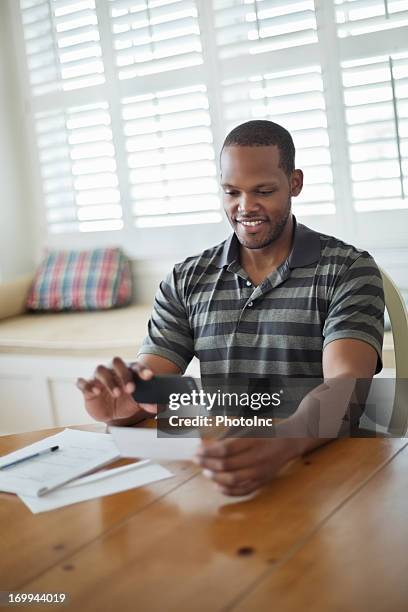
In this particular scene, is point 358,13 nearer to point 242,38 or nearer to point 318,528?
point 242,38

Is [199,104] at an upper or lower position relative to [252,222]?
upper

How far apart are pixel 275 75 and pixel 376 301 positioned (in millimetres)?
1769

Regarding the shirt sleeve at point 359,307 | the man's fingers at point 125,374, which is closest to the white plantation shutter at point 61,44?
the shirt sleeve at point 359,307

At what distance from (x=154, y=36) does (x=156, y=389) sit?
2.50 m

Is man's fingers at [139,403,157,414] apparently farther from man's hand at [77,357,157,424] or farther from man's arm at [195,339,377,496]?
man's arm at [195,339,377,496]

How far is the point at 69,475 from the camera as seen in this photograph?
1.27 meters

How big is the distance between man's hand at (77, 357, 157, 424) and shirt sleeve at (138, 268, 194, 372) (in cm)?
34

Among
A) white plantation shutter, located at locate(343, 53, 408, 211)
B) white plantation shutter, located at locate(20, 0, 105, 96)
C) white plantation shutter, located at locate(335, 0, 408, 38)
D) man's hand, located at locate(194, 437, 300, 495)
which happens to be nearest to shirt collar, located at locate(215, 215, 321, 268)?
man's hand, located at locate(194, 437, 300, 495)

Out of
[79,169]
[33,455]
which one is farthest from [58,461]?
[79,169]

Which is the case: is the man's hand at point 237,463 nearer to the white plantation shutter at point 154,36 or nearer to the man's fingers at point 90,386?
the man's fingers at point 90,386

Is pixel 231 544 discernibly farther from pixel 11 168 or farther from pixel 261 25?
pixel 11 168

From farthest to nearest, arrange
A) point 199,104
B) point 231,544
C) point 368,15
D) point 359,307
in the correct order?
point 199,104 < point 368,15 < point 359,307 < point 231,544

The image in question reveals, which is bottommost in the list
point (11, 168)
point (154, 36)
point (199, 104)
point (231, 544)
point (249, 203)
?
point (231, 544)

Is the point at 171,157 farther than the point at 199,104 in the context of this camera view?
Yes
